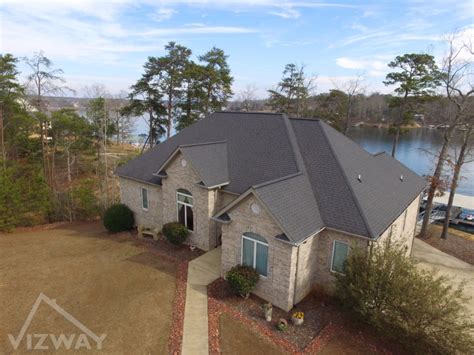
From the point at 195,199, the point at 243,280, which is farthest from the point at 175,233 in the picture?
the point at 243,280

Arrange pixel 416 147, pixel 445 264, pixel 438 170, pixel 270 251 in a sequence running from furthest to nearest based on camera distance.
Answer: pixel 416 147, pixel 438 170, pixel 445 264, pixel 270 251

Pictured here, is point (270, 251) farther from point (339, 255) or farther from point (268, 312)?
point (339, 255)

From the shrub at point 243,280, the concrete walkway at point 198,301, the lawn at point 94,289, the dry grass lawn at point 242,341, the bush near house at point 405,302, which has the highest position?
the bush near house at point 405,302

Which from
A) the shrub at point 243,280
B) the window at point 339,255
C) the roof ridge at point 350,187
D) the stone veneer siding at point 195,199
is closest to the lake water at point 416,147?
the roof ridge at point 350,187

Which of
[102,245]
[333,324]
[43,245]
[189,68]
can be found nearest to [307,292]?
[333,324]

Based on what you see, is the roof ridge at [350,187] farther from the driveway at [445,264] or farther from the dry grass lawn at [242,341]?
the driveway at [445,264]

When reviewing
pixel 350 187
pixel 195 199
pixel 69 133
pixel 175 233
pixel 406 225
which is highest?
pixel 69 133

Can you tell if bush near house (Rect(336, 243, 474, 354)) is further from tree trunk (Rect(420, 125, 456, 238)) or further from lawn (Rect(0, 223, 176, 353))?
tree trunk (Rect(420, 125, 456, 238))
